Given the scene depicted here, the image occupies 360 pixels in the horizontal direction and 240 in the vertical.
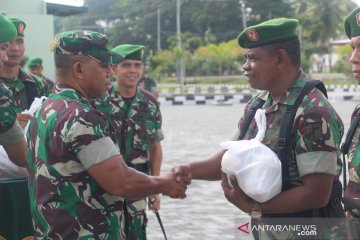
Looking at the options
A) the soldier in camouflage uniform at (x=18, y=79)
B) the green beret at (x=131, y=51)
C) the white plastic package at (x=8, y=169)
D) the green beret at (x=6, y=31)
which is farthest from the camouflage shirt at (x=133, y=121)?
the green beret at (x=6, y=31)

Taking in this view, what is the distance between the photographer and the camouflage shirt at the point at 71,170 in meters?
2.70

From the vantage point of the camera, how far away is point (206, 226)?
6.54 meters

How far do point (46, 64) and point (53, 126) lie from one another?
54.7 feet

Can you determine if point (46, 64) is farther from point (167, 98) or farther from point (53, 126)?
point (53, 126)

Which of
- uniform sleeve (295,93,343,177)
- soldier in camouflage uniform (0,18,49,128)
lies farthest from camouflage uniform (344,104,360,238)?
soldier in camouflage uniform (0,18,49,128)

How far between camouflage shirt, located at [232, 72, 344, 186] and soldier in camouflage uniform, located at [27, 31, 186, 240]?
683 mm

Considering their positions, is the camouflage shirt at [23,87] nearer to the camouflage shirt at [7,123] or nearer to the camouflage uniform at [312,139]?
the camouflage shirt at [7,123]

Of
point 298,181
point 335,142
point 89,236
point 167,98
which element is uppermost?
point 335,142

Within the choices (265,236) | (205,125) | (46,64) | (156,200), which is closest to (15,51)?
(156,200)

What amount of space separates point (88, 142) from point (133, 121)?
199 centimetres

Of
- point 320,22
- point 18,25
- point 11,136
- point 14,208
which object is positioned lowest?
point 14,208

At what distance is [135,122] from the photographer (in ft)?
15.4

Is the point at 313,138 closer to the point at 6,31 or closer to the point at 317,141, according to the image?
the point at 317,141

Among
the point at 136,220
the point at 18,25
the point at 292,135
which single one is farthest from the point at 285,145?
the point at 18,25
